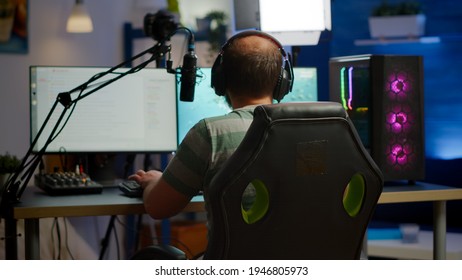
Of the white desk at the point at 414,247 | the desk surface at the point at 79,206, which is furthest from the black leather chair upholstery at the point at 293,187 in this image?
the white desk at the point at 414,247

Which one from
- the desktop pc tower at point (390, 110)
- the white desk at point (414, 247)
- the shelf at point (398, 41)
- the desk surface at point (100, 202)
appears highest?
the shelf at point (398, 41)

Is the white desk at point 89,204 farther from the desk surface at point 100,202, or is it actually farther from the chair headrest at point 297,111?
the chair headrest at point 297,111

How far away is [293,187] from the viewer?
157 centimetres

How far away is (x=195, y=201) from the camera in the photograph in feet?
7.16

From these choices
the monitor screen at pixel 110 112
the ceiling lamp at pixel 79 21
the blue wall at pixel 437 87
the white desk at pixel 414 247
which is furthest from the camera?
the ceiling lamp at pixel 79 21

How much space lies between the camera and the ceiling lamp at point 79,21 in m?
4.97

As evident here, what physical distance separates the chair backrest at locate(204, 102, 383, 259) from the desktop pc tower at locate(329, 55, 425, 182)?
3.05 feet

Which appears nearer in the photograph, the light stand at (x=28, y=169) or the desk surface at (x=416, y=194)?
the light stand at (x=28, y=169)

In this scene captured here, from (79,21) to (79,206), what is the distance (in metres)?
3.10

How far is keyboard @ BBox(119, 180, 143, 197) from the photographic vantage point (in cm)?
224

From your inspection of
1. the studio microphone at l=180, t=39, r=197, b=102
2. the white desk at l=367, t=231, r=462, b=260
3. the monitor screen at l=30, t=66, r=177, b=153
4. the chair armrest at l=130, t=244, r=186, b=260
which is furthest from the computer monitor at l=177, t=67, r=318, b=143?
the white desk at l=367, t=231, r=462, b=260

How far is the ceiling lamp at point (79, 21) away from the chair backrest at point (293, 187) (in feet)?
11.7

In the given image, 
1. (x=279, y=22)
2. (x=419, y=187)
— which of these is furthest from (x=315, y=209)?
(x=279, y=22)

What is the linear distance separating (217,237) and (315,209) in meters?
0.21
